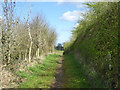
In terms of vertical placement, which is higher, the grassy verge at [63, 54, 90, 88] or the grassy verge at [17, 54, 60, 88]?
the grassy verge at [63, 54, 90, 88]

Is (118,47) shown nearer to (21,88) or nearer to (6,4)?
(21,88)

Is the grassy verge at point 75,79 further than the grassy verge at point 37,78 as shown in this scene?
No

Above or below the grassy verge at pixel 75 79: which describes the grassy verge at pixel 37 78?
below

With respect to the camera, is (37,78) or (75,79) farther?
→ (37,78)

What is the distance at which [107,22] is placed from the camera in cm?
758

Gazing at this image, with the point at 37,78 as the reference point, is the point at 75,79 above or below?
above

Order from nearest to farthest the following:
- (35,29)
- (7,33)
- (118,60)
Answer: (118,60) < (7,33) < (35,29)

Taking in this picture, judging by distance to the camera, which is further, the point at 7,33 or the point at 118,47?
the point at 7,33

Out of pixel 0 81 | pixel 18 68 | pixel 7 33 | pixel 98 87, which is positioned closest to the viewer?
pixel 98 87

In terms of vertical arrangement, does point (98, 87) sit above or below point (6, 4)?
below

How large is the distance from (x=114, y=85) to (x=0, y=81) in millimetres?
6053

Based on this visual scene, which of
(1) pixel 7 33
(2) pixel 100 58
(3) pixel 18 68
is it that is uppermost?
(1) pixel 7 33

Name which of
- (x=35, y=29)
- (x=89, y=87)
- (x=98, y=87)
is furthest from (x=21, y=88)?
(x=35, y=29)

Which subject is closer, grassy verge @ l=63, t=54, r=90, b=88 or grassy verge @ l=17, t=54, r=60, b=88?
grassy verge @ l=63, t=54, r=90, b=88
